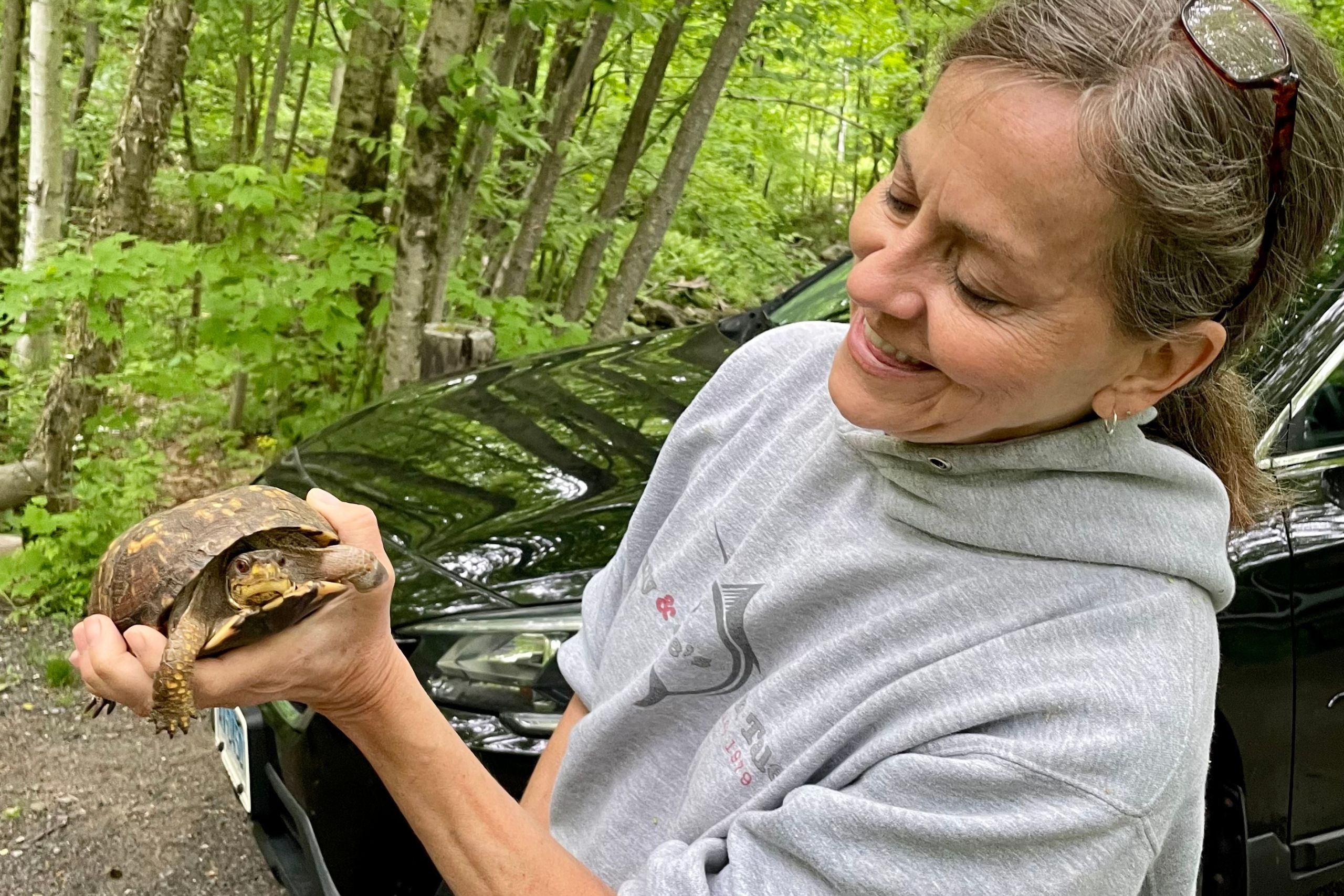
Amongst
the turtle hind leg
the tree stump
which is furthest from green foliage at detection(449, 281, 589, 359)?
the turtle hind leg

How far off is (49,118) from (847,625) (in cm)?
676

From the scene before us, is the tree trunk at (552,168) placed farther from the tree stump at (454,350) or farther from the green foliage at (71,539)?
the green foliage at (71,539)

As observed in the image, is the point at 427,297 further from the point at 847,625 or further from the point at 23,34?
the point at 847,625

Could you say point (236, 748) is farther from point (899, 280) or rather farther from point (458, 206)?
point (458, 206)

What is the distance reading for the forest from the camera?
16.8ft

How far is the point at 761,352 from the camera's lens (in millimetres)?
1788

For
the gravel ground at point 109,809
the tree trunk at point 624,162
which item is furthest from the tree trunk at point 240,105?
the gravel ground at point 109,809

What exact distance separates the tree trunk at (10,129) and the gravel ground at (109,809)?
382 centimetres

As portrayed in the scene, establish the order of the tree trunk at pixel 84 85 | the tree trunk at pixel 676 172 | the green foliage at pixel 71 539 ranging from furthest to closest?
1. the tree trunk at pixel 84 85
2. the tree trunk at pixel 676 172
3. the green foliage at pixel 71 539

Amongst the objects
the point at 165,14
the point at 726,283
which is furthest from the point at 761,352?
the point at 726,283

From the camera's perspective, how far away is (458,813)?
4.59 feet

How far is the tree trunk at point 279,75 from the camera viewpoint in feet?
21.4

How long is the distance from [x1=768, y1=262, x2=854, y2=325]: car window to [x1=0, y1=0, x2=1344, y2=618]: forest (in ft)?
2.61

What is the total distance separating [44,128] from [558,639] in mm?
5661
